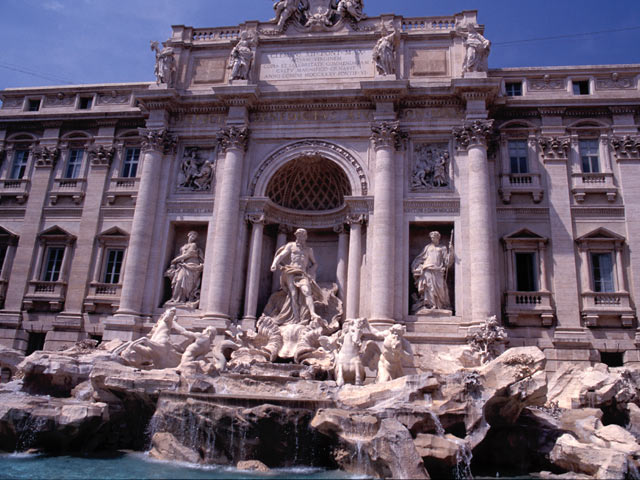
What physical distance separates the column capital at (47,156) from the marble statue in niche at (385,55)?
15.8m

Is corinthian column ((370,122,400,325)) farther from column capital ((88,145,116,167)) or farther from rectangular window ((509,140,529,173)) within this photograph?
column capital ((88,145,116,167))

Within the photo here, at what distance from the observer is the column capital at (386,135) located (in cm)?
2242

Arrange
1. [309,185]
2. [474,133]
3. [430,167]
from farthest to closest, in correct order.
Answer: [309,185] → [430,167] → [474,133]

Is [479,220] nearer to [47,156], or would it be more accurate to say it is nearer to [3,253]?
[47,156]

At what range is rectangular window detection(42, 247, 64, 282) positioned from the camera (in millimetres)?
24969

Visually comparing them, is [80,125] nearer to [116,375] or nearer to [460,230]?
[116,375]

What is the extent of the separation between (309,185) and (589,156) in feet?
38.9

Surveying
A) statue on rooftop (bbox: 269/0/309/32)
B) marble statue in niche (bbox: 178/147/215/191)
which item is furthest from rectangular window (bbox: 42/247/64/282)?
statue on rooftop (bbox: 269/0/309/32)

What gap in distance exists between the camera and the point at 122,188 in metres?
25.2

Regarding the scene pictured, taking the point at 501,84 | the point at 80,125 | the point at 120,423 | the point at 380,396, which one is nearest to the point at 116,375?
the point at 120,423

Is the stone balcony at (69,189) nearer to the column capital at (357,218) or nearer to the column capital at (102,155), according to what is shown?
the column capital at (102,155)

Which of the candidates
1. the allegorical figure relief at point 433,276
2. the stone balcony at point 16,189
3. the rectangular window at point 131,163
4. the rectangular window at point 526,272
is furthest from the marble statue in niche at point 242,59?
the rectangular window at point 526,272

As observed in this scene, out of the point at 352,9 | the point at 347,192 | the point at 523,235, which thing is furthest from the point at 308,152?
the point at 523,235

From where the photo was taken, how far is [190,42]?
25703mm
